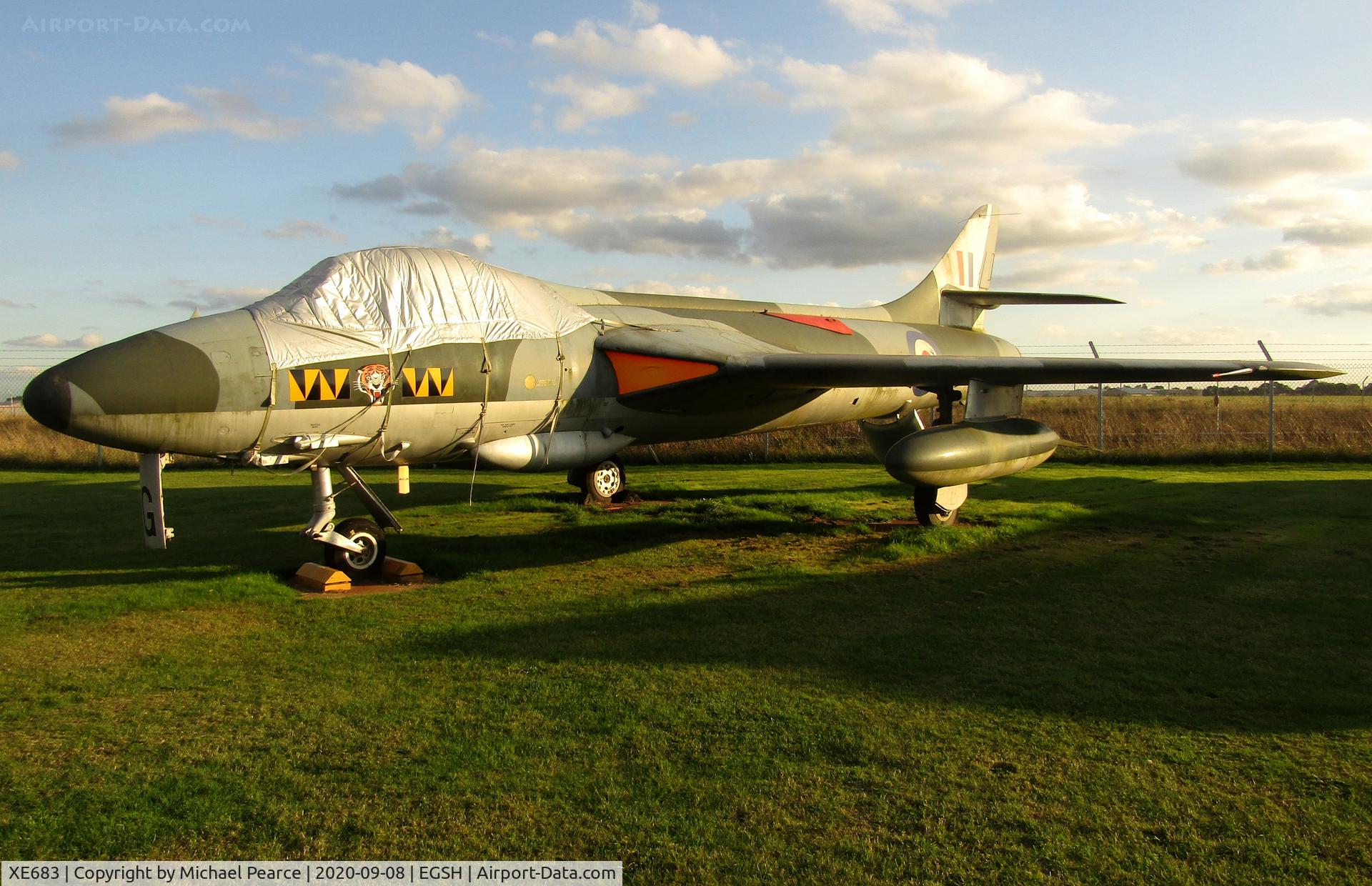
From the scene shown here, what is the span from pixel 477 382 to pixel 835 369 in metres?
3.47

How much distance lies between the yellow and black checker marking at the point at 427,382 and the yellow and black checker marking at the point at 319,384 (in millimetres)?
485

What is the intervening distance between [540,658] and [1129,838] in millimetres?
3377

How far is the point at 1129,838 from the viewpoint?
3.21 meters

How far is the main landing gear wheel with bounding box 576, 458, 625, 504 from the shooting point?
12867 millimetres

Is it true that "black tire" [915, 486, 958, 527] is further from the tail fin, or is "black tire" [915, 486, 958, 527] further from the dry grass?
the dry grass

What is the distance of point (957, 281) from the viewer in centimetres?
1537

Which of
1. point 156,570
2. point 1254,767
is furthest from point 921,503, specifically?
point 156,570

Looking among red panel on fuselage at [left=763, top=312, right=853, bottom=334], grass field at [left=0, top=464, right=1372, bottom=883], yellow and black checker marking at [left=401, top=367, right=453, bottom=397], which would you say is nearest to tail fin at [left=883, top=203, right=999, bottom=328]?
red panel on fuselage at [left=763, top=312, right=853, bottom=334]

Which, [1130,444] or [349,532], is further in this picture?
[1130,444]

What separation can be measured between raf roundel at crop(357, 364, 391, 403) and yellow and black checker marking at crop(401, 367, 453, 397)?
0.15m

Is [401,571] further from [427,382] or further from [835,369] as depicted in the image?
[835,369]

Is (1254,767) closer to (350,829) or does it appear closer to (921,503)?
(350,829)

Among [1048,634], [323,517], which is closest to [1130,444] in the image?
[1048,634]

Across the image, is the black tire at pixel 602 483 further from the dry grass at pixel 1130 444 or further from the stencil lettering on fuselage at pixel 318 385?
the stencil lettering on fuselage at pixel 318 385
